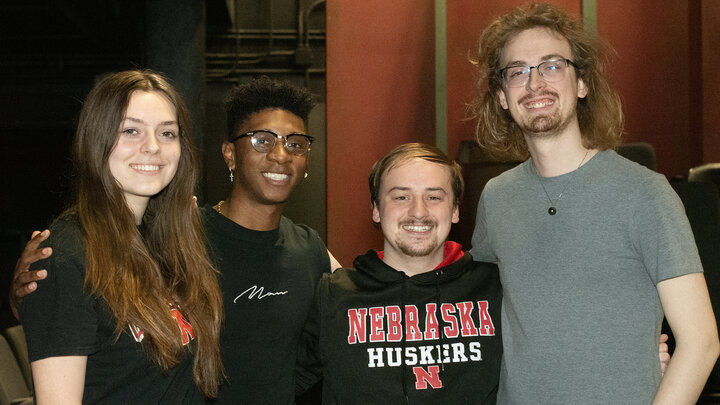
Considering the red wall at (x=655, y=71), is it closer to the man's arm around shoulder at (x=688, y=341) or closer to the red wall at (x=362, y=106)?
the red wall at (x=362, y=106)

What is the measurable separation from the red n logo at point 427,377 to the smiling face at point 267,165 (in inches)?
29.1

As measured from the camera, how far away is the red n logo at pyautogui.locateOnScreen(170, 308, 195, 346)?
68.6 inches

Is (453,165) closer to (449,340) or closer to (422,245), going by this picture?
(422,245)

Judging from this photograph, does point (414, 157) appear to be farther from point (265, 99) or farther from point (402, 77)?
point (402, 77)

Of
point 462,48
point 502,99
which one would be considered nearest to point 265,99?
point 502,99

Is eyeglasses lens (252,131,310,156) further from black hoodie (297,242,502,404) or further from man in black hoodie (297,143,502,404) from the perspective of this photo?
black hoodie (297,242,502,404)

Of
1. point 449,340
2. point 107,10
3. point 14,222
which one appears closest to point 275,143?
point 449,340

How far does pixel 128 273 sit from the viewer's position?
163cm

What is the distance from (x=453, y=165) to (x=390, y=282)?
0.45 m

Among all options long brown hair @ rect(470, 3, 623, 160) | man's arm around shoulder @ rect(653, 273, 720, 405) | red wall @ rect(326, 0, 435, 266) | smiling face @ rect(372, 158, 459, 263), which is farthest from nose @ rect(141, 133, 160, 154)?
red wall @ rect(326, 0, 435, 266)

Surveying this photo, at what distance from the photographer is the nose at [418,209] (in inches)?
79.4

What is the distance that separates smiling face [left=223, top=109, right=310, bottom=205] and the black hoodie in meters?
0.37

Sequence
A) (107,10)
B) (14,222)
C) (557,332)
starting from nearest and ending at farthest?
(557,332)
(107,10)
(14,222)

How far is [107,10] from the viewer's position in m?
9.29
